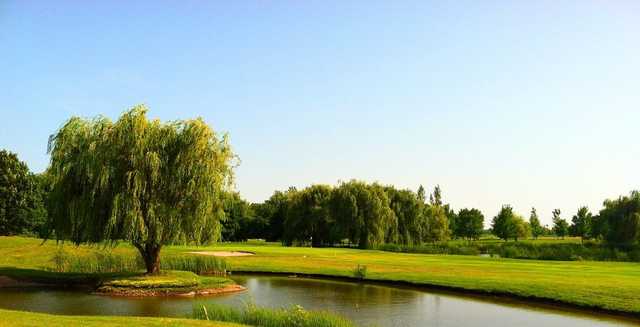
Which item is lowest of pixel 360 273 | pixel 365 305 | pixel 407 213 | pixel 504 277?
pixel 365 305

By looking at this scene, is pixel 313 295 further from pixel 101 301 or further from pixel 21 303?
pixel 21 303

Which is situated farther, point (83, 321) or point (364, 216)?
point (364, 216)

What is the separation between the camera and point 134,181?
103ft

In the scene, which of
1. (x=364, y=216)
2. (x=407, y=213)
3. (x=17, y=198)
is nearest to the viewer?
(x=17, y=198)

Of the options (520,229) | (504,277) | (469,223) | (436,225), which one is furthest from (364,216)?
(520,229)

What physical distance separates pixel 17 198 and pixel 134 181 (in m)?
54.3

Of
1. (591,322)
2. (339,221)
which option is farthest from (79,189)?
(339,221)

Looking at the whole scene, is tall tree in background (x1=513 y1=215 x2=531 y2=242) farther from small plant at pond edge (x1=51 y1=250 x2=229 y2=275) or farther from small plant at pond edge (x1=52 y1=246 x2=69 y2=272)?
small plant at pond edge (x1=52 y1=246 x2=69 y2=272)

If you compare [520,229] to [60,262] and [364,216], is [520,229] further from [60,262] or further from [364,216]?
[60,262]

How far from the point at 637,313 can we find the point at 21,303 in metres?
28.8

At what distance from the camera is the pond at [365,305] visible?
2352cm

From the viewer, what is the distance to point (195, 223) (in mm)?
32781

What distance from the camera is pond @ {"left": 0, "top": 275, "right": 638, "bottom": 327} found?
926 inches

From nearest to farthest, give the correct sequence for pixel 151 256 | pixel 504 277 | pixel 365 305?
1. pixel 365 305
2. pixel 151 256
3. pixel 504 277
